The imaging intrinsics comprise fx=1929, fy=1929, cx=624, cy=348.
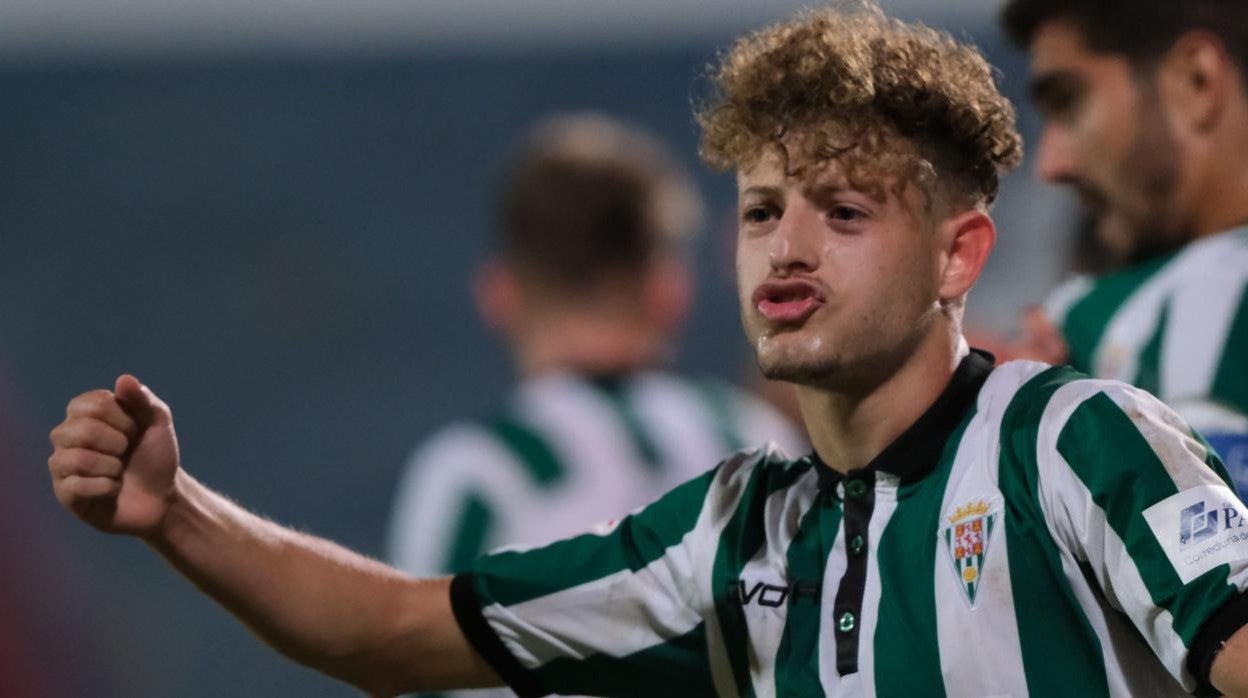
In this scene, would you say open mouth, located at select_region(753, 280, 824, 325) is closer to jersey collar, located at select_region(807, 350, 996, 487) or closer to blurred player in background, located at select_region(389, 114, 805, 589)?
jersey collar, located at select_region(807, 350, 996, 487)

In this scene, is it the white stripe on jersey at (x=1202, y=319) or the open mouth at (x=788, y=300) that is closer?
the open mouth at (x=788, y=300)

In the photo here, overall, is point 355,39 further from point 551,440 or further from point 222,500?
point 222,500

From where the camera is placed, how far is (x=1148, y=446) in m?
1.89

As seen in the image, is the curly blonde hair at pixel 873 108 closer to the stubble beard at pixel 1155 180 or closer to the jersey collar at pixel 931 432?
the jersey collar at pixel 931 432

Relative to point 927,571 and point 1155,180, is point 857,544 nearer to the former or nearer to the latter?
point 927,571

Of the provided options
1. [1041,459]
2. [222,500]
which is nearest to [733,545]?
[1041,459]

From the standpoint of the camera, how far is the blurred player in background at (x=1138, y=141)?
295cm

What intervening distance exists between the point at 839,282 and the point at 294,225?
5461 millimetres

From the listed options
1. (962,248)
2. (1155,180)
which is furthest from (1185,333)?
(962,248)

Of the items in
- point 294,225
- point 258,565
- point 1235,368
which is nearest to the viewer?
point 258,565

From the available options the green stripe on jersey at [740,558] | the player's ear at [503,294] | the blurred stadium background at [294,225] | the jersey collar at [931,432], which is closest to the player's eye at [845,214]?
the jersey collar at [931,432]

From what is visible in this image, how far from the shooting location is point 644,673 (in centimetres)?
233

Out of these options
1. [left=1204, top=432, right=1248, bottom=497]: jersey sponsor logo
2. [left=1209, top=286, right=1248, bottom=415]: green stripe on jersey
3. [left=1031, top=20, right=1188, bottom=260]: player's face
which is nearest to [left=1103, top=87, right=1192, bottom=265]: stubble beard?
[left=1031, top=20, right=1188, bottom=260]: player's face

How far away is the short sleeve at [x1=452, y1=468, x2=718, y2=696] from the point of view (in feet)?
7.57
